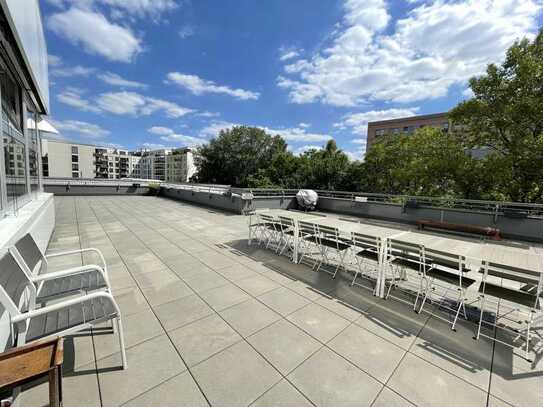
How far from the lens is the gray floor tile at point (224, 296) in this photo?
2.58m

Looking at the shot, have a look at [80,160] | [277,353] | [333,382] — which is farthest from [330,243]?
[80,160]

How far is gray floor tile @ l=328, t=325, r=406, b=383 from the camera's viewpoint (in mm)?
1721

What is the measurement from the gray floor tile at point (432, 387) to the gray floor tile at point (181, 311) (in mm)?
1841

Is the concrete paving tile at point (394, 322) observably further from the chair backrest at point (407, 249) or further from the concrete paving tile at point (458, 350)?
the chair backrest at point (407, 249)

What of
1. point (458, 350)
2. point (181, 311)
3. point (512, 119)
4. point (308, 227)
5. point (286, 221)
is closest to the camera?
point (458, 350)

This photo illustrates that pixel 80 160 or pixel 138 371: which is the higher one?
pixel 80 160

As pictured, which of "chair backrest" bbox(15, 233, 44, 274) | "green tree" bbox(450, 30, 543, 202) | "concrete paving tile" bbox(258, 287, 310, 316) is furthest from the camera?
"green tree" bbox(450, 30, 543, 202)

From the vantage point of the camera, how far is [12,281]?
1.62 meters

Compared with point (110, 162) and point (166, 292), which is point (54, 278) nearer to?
point (166, 292)

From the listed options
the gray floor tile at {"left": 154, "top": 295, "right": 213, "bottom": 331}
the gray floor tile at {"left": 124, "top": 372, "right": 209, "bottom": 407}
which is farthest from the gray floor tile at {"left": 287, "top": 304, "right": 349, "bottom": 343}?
the gray floor tile at {"left": 124, "top": 372, "right": 209, "bottom": 407}

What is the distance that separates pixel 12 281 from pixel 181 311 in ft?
4.52

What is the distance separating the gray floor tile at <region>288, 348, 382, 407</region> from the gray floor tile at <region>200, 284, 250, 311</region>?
1151 mm

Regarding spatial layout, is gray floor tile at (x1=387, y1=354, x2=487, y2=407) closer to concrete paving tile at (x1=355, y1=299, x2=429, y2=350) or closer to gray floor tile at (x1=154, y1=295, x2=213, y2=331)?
concrete paving tile at (x1=355, y1=299, x2=429, y2=350)

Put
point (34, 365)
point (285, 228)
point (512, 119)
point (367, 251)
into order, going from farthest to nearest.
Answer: point (512, 119) → point (285, 228) → point (367, 251) → point (34, 365)
